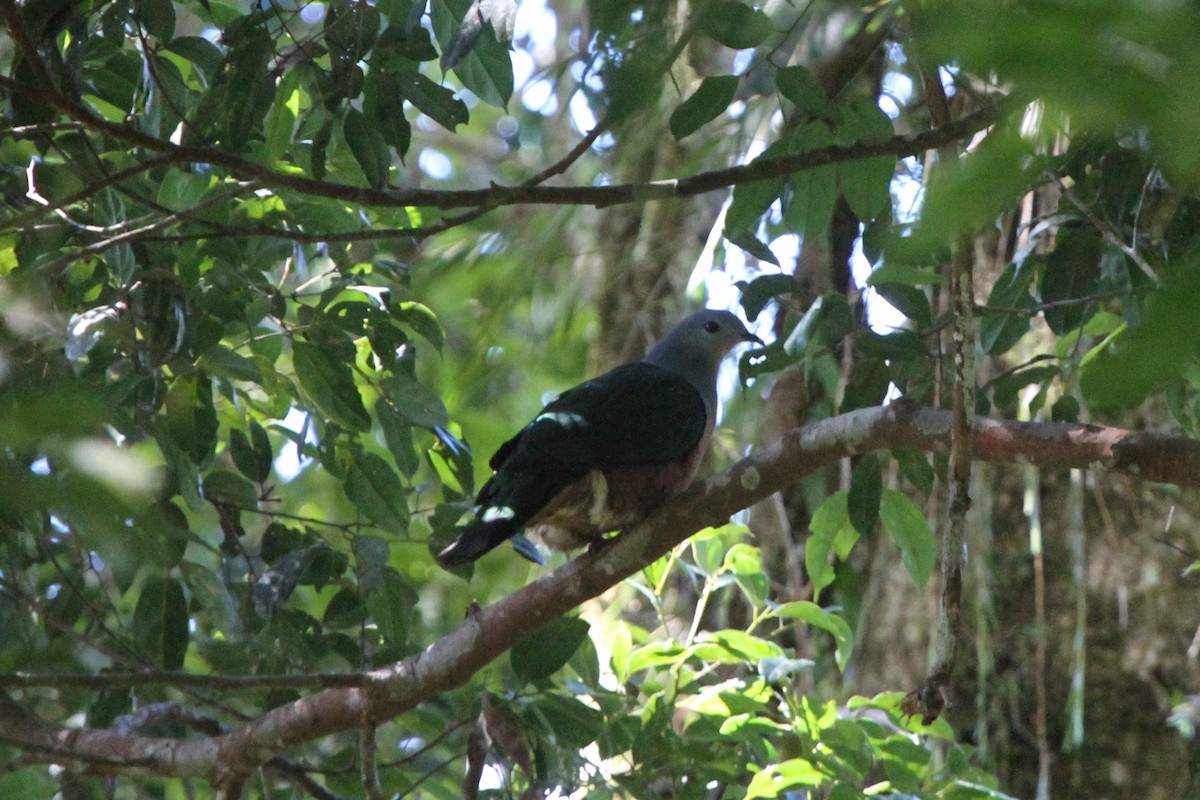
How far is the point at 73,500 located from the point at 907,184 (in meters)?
3.59

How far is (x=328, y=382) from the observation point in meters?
2.83

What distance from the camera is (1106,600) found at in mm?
4449

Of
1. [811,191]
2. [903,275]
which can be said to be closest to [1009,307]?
[903,275]

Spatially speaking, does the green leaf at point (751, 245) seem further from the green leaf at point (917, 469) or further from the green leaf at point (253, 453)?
the green leaf at point (253, 453)

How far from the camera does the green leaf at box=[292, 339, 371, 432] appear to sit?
9.27 feet

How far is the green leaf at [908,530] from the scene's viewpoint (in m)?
2.72

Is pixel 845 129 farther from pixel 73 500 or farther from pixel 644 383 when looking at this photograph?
pixel 73 500

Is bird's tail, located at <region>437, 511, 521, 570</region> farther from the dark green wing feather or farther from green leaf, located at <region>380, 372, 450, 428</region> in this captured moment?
green leaf, located at <region>380, 372, 450, 428</region>

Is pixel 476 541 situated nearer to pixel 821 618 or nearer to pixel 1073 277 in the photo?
pixel 821 618

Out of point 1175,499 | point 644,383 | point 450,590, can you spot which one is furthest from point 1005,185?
point 450,590

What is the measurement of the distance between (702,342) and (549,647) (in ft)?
5.86

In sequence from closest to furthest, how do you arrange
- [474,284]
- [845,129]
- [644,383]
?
[845,129]
[644,383]
[474,284]

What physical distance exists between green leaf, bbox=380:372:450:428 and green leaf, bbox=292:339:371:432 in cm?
10

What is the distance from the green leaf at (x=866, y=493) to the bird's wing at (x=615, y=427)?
832mm
